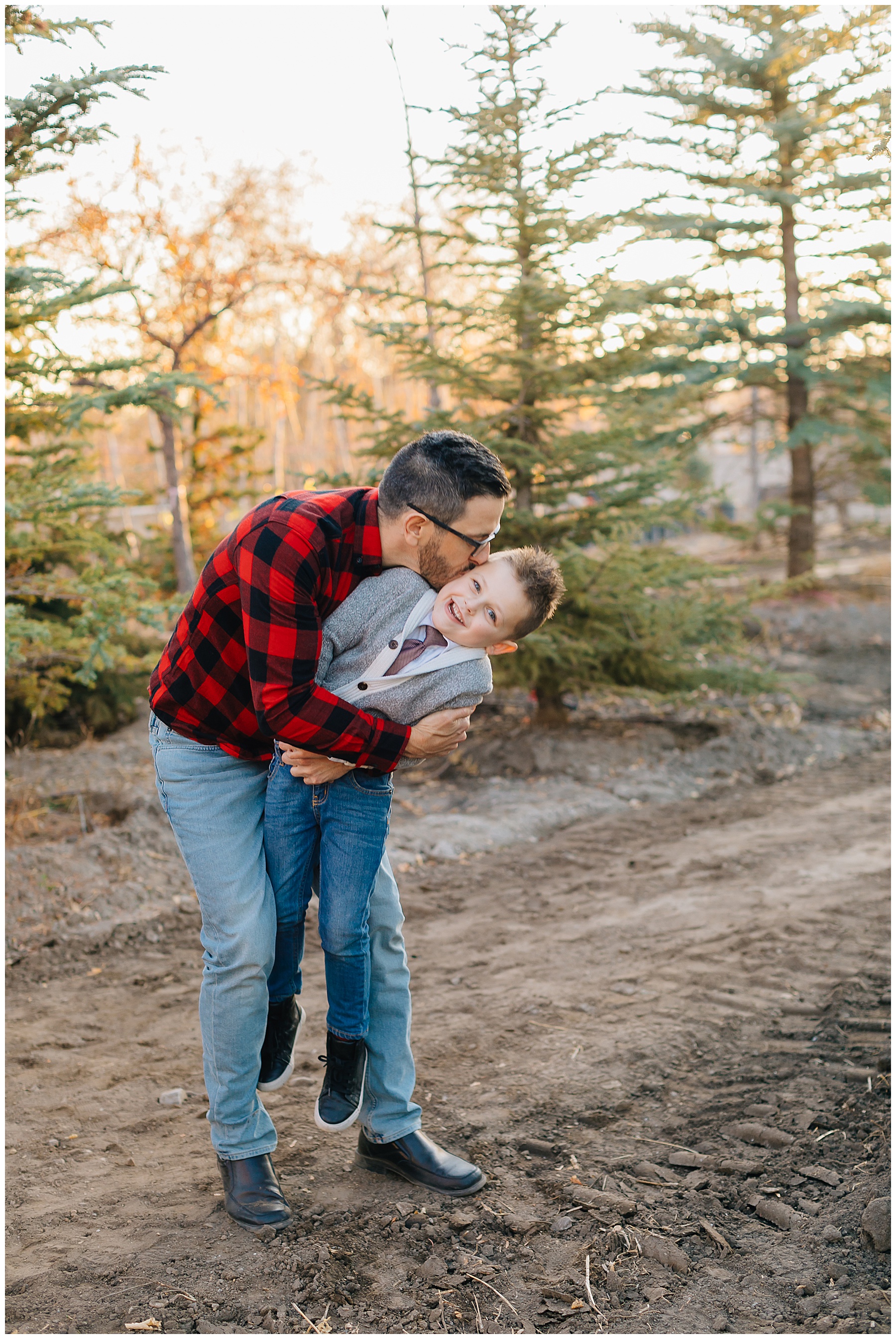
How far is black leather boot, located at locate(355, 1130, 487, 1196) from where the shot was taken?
2672mm

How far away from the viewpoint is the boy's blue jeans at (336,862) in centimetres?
247

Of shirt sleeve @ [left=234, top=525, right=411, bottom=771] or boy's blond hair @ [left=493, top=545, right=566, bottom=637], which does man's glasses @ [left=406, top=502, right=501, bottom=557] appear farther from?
shirt sleeve @ [left=234, top=525, right=411, bottom=771]

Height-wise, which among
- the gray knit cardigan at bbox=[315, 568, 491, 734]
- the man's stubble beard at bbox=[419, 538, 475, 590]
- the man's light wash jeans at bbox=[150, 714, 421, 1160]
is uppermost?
the man's stubble beard at bbox=[419, 538, 475, 590]

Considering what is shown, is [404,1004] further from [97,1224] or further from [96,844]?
[96,844]

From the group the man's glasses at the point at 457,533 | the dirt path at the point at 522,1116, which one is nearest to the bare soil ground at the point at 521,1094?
the dirt path at the point at 522,1116

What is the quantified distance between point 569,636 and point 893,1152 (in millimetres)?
4714

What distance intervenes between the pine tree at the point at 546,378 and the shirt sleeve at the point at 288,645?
4311 mm

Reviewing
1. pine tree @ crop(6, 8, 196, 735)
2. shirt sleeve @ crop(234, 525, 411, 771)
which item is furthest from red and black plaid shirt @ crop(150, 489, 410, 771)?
pine tree @ crop(6, 8, 196, 735)

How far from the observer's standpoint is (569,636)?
7051mm

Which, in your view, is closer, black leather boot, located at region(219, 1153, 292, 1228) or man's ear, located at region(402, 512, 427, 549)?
man's ear, located at region(402, 512, 427, 549)

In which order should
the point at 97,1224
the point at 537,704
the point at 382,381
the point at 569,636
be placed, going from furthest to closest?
the point at 382,381 → the point at 537,704 → the point at 569,636 → the point at 97,1224

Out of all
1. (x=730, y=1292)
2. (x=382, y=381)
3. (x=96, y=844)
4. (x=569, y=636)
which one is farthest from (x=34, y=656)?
(x=382, y=381)

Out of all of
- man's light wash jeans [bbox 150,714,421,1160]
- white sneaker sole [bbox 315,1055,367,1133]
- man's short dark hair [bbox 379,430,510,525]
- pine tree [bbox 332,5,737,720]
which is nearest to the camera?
man's short dark hair [bbox 379,430,510,525]

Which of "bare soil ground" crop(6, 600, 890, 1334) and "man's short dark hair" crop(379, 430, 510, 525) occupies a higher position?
"man's short dark hair" crop(379, 430, 510, 525)
